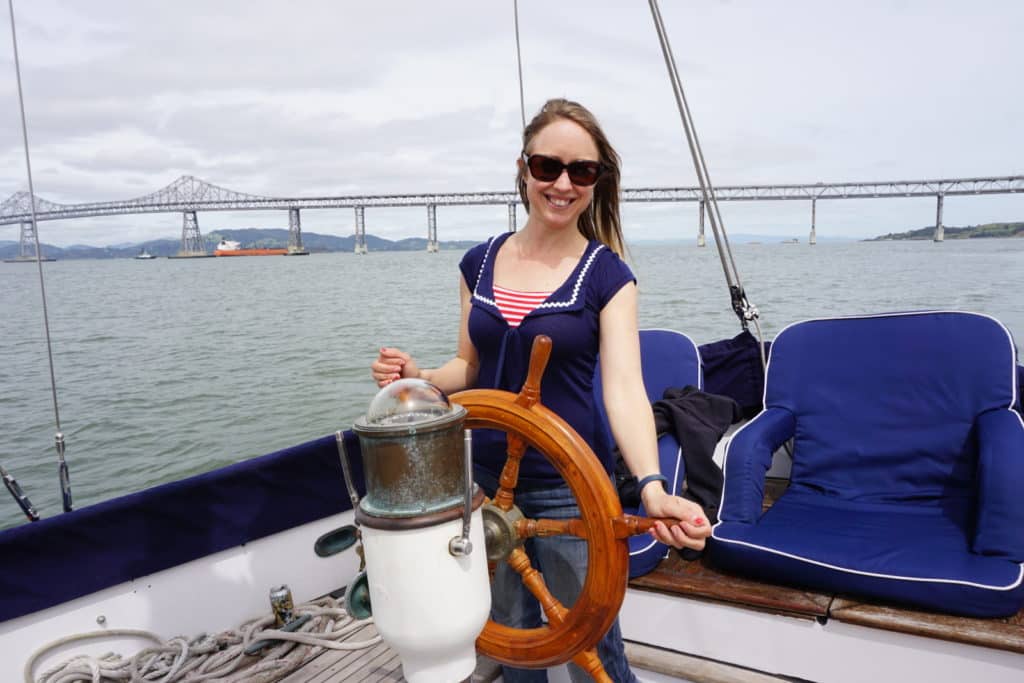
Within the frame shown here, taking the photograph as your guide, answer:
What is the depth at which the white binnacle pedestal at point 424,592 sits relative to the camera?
0.91 m

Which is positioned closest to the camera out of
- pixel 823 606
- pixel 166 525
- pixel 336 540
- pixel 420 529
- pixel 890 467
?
pixel 420 529

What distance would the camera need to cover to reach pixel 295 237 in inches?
2392

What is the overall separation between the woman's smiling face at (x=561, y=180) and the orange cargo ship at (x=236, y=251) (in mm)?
67350

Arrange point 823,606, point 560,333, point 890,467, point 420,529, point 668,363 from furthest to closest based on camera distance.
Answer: point 668,363 < point 890,467 < point 823,606 < point 560,333 < point 420,529

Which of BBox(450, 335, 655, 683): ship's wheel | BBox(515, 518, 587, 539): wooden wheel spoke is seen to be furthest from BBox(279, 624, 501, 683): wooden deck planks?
BBox(515, 518, 587, 539): wooden wheel spoke

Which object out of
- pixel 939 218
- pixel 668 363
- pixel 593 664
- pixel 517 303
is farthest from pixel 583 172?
pixel 939 218

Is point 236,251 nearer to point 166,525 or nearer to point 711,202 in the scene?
point 711,202

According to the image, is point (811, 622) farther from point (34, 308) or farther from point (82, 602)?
point (34, 308)

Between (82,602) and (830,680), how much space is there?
1712 mm

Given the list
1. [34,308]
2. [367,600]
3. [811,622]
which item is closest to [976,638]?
[811,622]

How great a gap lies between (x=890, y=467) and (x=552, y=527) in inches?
61.0

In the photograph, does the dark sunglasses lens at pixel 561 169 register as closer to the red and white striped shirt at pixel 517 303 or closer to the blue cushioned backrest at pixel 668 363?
the red and white striped shirt at pixel 517 303

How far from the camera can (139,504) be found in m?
1.73

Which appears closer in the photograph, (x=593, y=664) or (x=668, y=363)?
(x=593, y=664)
